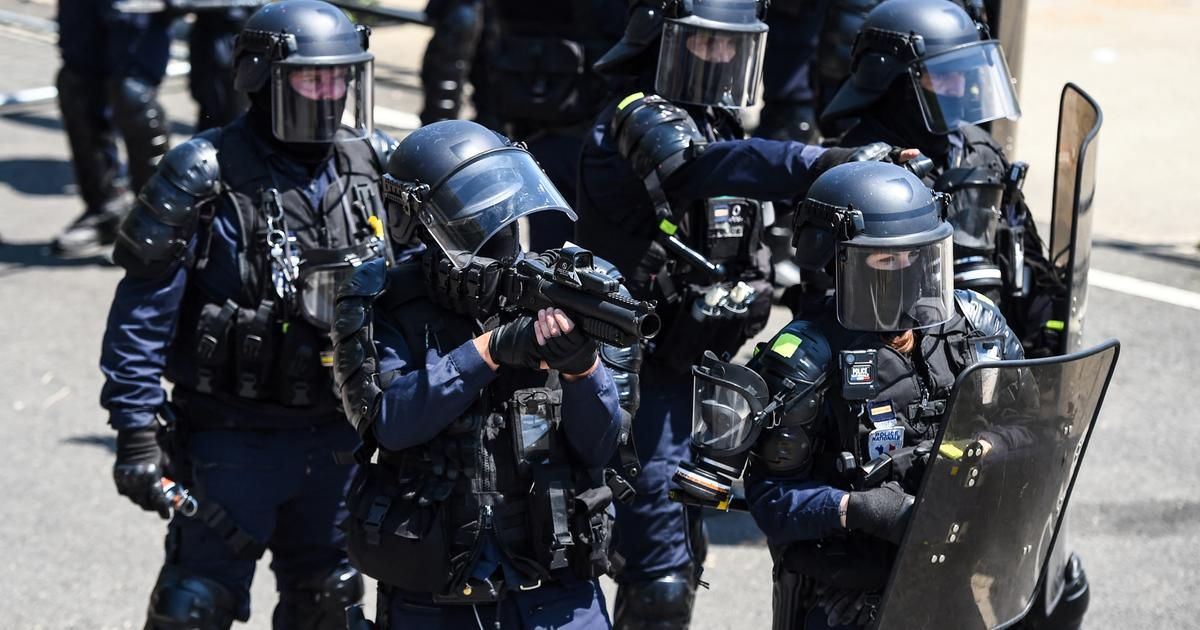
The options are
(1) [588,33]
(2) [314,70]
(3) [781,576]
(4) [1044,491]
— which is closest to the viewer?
(4) [1044,491]

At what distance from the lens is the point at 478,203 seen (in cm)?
326

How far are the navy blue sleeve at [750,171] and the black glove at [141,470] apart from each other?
1572 mm

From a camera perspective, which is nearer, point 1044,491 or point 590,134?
point 1044,491

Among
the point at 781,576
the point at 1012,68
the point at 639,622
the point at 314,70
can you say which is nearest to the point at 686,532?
the point at 639,622

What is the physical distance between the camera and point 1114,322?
7875 millimetres

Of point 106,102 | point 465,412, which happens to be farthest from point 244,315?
point 106,102

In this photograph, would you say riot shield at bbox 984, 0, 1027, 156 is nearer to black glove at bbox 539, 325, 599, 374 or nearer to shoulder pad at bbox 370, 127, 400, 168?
shoulder pad at bbox 370, 127, 400, 168

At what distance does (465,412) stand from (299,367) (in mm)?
1005

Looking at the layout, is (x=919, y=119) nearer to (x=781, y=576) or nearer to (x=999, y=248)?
(x=999, y=248)

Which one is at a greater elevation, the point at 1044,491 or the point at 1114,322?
the point at 1044,491

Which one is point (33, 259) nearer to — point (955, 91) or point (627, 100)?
point (627, 100)

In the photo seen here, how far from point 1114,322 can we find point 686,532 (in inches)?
163

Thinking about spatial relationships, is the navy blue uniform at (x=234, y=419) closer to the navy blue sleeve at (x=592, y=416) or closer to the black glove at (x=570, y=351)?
the navy blue sleeve at (x=592, y=416)

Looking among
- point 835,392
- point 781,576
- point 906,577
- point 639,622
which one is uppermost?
point 835,392
